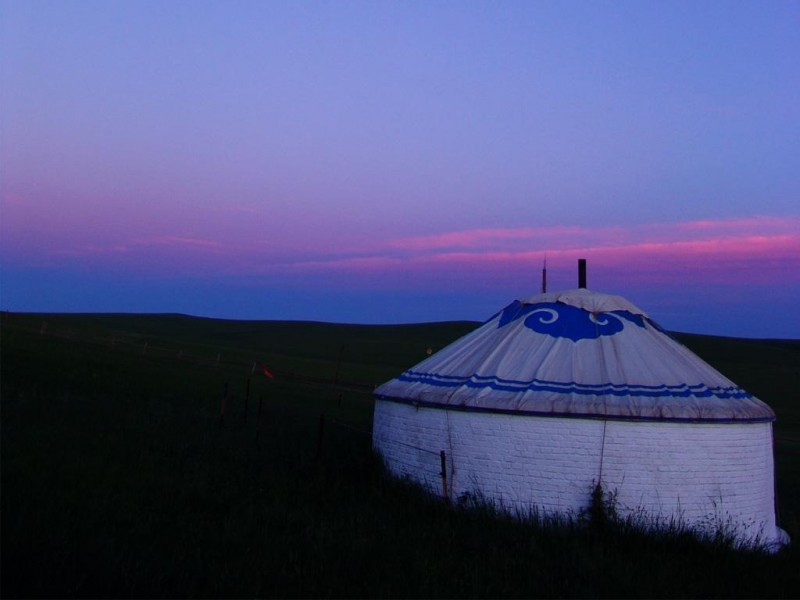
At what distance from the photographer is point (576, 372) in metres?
11.8

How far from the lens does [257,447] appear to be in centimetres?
1490

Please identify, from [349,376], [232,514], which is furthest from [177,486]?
[349,376]

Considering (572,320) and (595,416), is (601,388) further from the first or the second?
(572,320)

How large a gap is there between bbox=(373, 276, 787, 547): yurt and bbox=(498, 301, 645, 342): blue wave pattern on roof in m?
0.03

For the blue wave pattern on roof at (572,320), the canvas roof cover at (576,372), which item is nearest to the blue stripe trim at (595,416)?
the canvas roof cover at (576,372)

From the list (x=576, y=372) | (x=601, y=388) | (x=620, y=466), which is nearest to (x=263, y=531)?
(x=620, y=466)

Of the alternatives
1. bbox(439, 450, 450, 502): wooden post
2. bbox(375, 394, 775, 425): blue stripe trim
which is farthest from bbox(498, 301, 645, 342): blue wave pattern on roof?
bbox(439, 450, 450, 502): wooden post

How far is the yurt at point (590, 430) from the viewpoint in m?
11.0

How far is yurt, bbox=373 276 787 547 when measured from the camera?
11.0 meters

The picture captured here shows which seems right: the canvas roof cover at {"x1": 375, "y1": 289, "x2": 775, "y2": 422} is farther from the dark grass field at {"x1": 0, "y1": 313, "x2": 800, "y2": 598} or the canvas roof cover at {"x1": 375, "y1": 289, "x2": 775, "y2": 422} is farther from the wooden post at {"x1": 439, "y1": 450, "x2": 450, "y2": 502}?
the dark grass field at {"x1": 0, "y1": 313, "x2": 800, "y2": 598}

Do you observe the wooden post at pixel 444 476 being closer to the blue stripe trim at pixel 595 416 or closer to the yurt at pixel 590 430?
the yurt at pixel 590 430

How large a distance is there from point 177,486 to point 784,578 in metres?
6.70

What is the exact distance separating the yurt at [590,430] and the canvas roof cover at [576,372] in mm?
21

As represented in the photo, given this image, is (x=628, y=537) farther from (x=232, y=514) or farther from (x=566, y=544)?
(x=232, y=514)
